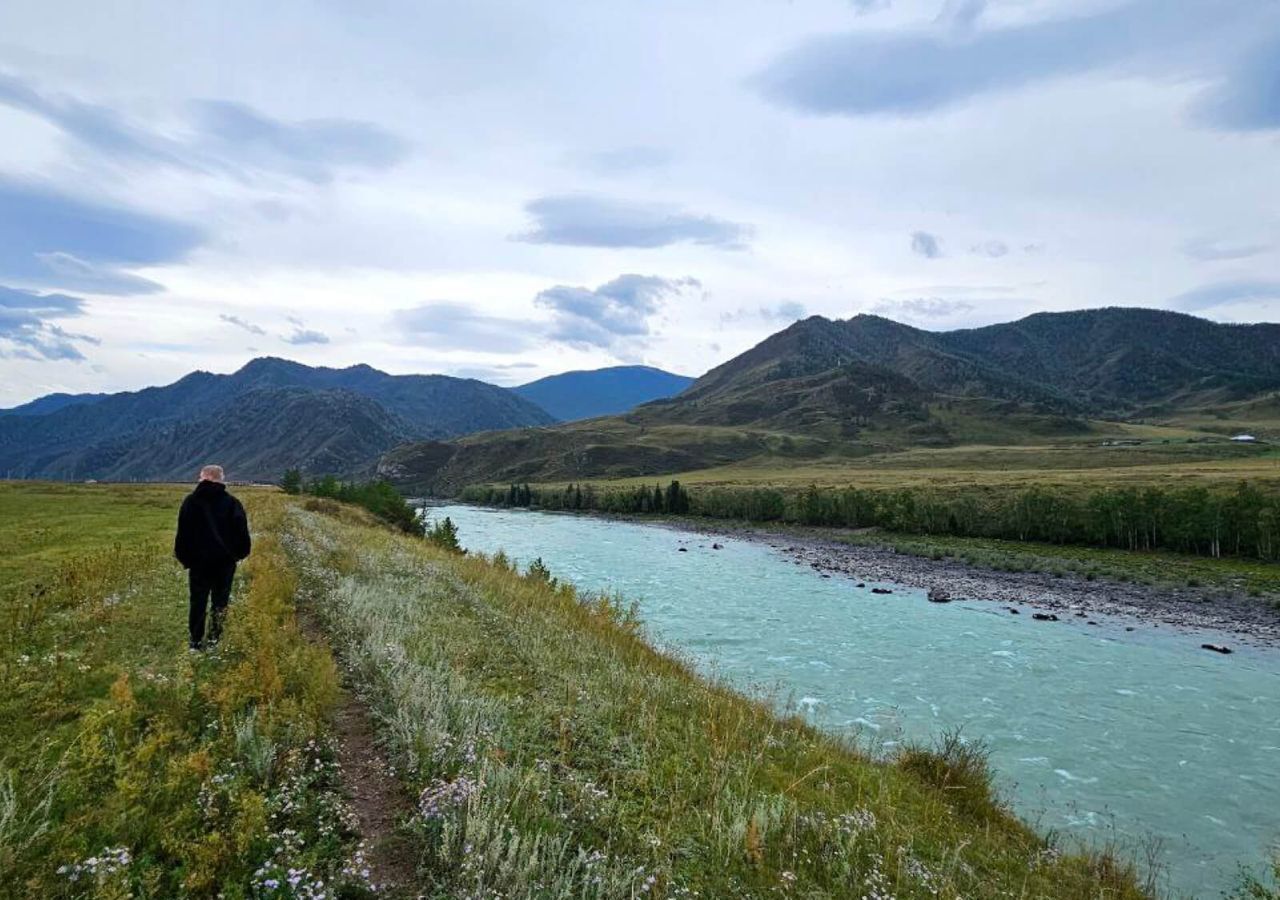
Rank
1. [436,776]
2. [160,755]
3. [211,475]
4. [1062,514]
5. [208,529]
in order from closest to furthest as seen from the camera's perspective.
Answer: [160,755]
[436,776]
[208,529]
[211,475]
[1062,514]

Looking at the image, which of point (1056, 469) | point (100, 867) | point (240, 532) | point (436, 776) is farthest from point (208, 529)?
point (1056, 469)

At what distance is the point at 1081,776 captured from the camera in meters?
16.4

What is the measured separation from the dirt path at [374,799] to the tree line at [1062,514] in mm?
76394

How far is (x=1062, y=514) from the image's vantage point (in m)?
73.9

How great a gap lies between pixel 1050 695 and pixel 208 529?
26.3 metres

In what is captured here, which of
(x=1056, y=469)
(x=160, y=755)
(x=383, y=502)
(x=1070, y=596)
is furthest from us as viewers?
(x=1056, y=469)

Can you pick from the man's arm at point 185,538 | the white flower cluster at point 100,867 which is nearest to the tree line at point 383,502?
the man's arm at point 185,538

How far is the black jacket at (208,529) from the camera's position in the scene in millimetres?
10797

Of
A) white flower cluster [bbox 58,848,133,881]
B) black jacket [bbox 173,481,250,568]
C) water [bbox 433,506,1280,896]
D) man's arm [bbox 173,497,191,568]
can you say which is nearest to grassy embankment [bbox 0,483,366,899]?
white flower cluster [bbox 58,848,133,881]

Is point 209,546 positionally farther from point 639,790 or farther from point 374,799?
point 639,790

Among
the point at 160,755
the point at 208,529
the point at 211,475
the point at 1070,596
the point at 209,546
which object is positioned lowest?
the point at 1070,596

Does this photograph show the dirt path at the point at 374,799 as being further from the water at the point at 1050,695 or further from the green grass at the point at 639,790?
the water at the point at 1050,695

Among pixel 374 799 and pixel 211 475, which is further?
pixel 211 475

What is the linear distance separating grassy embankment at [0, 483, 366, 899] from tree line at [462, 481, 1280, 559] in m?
77.4
